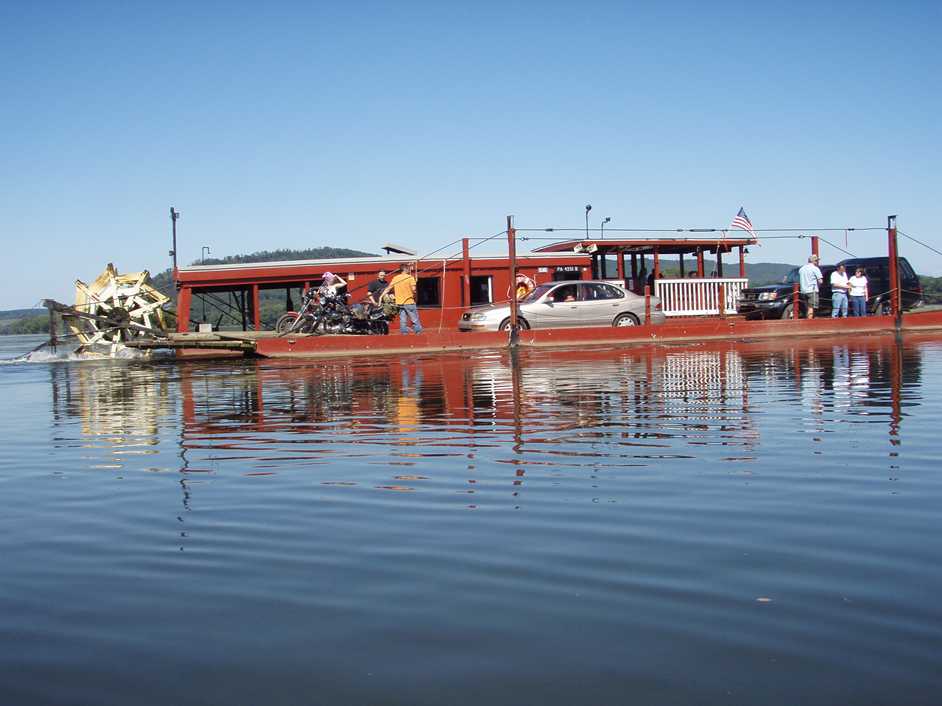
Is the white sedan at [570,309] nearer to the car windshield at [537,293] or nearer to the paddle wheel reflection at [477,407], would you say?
the car windshield at [537,293]

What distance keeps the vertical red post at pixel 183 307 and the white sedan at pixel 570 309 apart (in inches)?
342

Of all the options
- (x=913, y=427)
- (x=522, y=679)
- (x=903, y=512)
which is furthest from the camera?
(x=913, y=427)

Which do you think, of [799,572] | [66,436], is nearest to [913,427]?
[799,572]

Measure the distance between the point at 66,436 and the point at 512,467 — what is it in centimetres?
528

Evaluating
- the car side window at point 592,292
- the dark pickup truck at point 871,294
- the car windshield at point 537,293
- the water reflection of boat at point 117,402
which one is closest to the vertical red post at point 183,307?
the water reflection of boat at point 117,402

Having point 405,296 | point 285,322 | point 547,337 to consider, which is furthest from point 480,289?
point 547,337

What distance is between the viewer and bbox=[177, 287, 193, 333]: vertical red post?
93.3 feet

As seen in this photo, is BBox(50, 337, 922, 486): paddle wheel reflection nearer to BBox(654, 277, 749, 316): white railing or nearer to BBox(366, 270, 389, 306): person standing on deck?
BBox(366, 270, 389, 306): person standing on deck

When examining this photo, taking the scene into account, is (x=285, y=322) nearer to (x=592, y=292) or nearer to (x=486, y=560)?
(x=592, y=292)

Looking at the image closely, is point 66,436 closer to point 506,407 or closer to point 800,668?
point 506,407

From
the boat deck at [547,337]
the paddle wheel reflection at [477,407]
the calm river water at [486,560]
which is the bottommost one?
the calm river water at [486,560]

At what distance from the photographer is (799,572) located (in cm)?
414

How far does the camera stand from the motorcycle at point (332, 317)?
24.3 m

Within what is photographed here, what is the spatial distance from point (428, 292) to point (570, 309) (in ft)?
17.0
